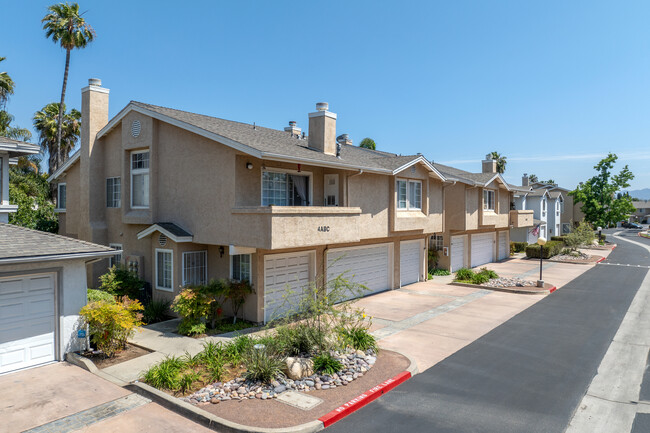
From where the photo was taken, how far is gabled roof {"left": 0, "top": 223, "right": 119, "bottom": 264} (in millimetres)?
9151

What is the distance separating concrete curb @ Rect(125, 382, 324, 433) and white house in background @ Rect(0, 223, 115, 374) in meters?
3.22

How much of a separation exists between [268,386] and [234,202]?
634cm

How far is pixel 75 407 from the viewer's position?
7766 mm

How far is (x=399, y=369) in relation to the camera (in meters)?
9.52

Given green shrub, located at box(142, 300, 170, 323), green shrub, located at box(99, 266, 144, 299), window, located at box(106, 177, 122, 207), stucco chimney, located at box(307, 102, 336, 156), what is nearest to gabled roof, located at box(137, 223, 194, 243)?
green shrub, located at box(99, 266, 144, 299)

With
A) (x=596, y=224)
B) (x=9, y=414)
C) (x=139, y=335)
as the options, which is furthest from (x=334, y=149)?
(x=596, y=224)

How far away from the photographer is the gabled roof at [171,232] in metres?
14.0

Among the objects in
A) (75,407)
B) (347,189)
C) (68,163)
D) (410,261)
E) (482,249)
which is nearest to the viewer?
(75,407)

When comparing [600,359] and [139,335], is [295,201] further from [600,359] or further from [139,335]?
[600,359]

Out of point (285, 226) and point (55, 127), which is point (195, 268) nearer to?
point (285, 226)

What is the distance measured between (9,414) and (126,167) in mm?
10694

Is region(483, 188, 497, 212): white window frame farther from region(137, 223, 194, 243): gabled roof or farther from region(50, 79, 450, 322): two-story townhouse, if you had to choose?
region(137, 223, 194, 243): gabled roof

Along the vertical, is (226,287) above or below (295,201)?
below

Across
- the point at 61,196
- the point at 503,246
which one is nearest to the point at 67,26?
the point at 61,196
